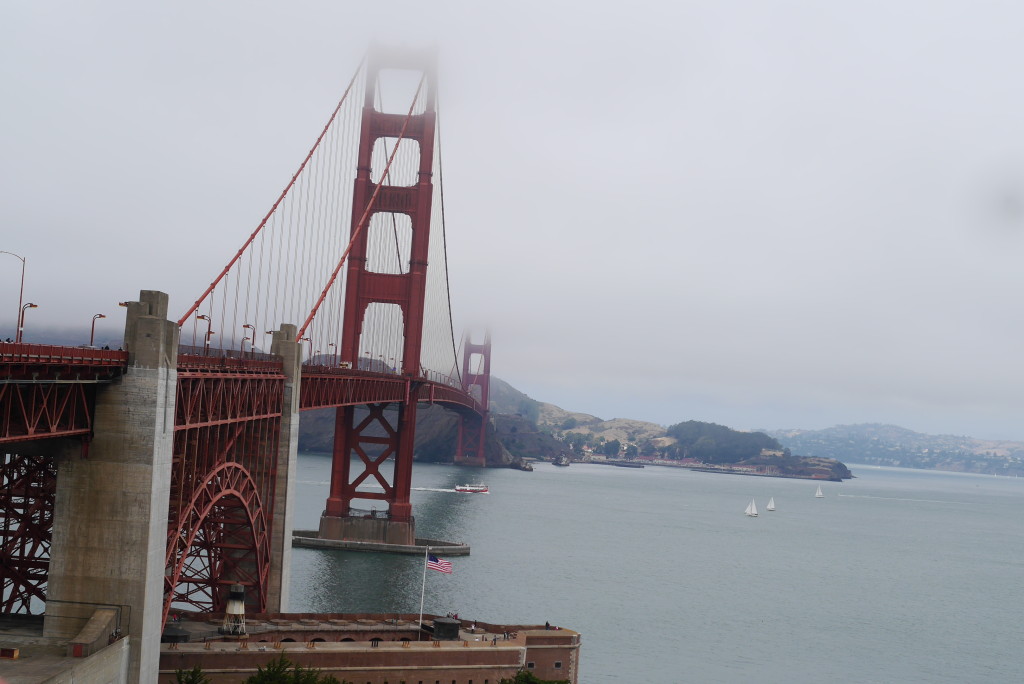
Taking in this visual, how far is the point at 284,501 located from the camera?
113 ft

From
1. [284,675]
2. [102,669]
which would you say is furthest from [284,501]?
[102,669]

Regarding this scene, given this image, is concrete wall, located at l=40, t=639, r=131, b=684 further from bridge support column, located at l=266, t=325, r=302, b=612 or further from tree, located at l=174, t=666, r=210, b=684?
bridge support column, located at l=266, t=325, r=302, b=612

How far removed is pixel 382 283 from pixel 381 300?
3.39ft

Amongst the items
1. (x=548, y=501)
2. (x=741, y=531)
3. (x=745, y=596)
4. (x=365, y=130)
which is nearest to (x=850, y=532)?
(x=741, y=531)

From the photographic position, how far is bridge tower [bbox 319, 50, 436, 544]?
201 ft

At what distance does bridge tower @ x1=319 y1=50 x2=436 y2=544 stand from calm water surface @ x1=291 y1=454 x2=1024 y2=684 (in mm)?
4046

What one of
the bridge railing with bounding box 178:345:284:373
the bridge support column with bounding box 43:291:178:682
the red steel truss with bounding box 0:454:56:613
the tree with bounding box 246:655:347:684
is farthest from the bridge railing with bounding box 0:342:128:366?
the tree with bounding box 246:655:347:684

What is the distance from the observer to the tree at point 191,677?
2448cm

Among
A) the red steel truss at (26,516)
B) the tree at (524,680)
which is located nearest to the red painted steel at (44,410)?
the red steel truss at (26,516)

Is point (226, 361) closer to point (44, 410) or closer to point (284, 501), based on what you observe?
point (284, 501)

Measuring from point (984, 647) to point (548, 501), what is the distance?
218 ft

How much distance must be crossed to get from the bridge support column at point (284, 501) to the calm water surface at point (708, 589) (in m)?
8.47

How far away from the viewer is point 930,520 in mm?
133500

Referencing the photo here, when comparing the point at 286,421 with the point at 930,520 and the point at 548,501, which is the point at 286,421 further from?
the point at 930,520
